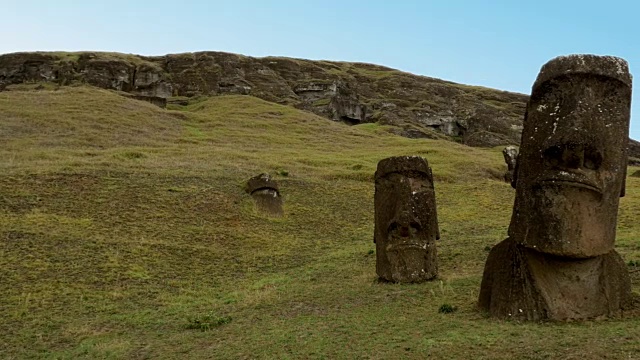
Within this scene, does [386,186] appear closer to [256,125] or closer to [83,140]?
[83,140]

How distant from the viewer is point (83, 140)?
45.8 metres

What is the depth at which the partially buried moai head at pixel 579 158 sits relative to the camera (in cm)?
975

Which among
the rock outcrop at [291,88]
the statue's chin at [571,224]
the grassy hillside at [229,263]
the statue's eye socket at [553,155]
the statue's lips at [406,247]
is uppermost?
the rock outcrop at [291,88]

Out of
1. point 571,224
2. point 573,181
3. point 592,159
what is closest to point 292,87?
point 592,159

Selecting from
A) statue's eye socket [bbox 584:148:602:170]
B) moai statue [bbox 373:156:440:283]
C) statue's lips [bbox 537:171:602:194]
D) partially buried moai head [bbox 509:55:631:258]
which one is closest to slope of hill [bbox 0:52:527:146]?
moai statue [bbox 373:156:440:283]

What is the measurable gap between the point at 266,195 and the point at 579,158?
19.6m

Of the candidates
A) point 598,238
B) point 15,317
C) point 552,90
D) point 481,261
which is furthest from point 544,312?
point 15,317

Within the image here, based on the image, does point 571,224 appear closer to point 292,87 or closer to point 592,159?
point 592,159

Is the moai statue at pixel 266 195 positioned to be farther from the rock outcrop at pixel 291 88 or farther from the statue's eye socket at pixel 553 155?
the rock outcrop at pixel 291 88

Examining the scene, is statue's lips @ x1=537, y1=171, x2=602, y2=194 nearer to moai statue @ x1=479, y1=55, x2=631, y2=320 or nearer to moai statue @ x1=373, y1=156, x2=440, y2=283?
moai statue @ x1=479, y1=55, x2=631, y2=320

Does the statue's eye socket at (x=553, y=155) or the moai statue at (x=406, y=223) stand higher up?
the statue's eye socket at (x=553, y=155)

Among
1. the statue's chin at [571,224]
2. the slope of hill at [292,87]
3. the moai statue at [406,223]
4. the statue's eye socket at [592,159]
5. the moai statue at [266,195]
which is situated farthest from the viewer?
the slope of hill at [292,87]

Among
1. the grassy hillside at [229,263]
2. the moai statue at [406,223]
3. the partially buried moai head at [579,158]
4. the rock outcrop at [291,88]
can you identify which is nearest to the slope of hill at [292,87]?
the rock outcrop at [291,88]

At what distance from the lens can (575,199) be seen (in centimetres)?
977
